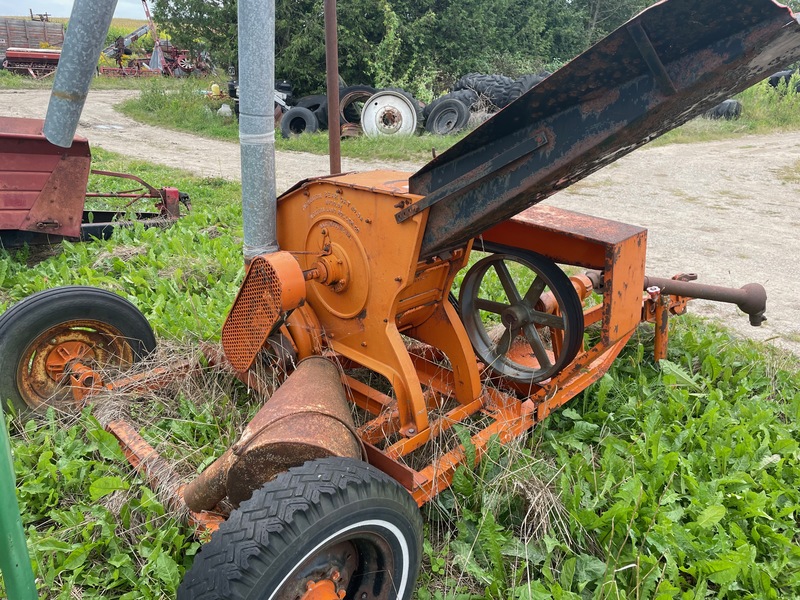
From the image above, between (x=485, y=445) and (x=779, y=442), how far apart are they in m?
1.51

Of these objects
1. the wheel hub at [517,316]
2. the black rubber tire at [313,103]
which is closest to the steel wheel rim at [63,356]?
the wheel hub at [517,316]

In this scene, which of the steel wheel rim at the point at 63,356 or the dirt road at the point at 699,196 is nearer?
the steel wheel rim at the point at 63,356

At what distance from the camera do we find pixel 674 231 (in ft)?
24.7

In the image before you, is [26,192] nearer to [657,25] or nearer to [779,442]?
[657,25]

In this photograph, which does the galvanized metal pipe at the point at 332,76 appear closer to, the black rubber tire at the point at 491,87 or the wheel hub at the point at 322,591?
the wheel hub at the point at 322,591

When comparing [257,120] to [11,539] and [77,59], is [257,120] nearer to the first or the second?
[77,59]

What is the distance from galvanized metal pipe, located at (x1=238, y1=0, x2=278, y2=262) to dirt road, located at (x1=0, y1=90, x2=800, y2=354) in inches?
149

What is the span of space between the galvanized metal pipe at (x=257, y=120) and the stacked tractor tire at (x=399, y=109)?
10.9 m

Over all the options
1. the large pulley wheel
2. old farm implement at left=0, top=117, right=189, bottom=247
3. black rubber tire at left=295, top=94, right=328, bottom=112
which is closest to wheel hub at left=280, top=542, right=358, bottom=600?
the large pulley wheel

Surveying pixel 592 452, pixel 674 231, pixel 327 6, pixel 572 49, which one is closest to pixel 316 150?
pixel 674 231

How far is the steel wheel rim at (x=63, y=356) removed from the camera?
323 cm

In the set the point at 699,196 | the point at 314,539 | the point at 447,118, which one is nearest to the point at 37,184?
the point at 314,539

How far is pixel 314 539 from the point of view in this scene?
190 centimetres

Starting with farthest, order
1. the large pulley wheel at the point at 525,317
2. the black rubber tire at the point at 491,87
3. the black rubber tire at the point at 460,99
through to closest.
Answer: the black rubber tire at the point at 491,87
the black rubber tire at the point at 460,99
the large pulley wheel at the point at 525,317
